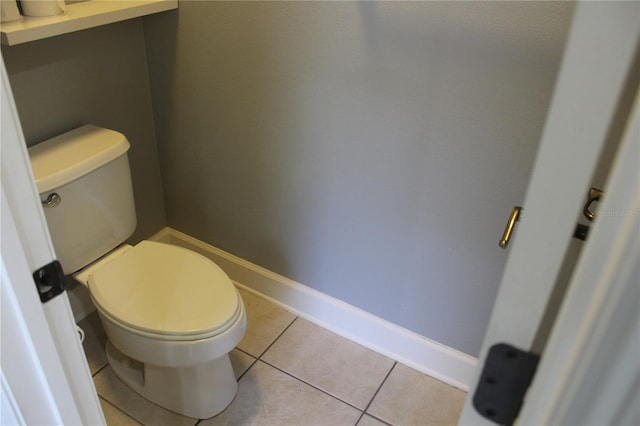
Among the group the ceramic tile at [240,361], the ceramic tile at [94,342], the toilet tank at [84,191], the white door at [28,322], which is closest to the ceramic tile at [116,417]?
the ceramic tile at [94,342]

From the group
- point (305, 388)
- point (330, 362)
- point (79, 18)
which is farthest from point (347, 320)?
point (79, 18)

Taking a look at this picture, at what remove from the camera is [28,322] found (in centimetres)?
72

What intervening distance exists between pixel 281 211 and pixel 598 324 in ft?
4.93

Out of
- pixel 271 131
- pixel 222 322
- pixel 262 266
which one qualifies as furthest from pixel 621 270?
pixel 262 266

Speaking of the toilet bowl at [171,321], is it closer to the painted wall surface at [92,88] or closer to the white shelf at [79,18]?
the painted wall surface at [92,88]

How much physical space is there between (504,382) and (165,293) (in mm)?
1191

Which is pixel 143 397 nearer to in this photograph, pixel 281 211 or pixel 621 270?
pixel 281 211

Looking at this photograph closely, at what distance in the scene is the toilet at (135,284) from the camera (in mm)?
1423

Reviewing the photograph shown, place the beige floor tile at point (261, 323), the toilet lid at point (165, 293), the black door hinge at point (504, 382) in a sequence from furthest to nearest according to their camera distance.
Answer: the beige floor tile at point (261, 323)
the toilet lid at point (165, 293)
the black door hinge at point (504, 382)

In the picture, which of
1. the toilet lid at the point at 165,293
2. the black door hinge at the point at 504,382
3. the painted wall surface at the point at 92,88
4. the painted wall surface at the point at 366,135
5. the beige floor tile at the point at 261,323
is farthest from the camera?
the beige floor tile at the point at 261,323

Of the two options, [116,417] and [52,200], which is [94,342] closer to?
[116,417]

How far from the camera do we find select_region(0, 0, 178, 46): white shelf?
1.30 metres

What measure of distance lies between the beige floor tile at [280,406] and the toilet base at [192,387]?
0.13ft

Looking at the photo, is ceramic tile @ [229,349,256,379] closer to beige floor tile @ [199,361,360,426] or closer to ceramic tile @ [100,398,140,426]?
beige floor tile @ [199,361,360,426]
